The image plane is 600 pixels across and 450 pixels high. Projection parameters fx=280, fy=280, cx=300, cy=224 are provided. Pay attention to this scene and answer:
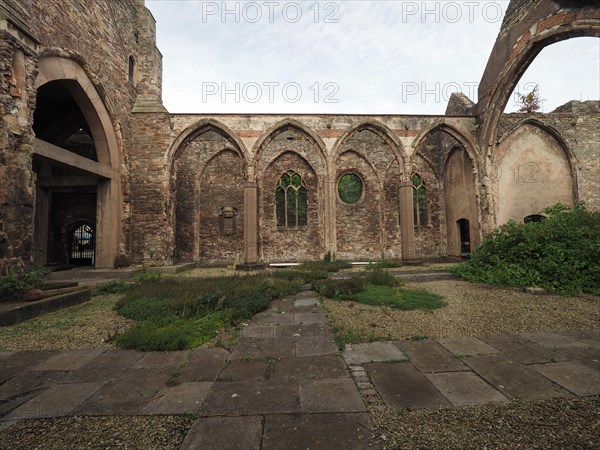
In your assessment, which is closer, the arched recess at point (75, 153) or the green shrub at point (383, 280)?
the green shrub at point (383, 280)

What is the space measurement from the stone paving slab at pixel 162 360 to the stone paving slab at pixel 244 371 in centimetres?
58

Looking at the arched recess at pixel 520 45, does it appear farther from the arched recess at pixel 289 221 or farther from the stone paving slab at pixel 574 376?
the stone paving slab at pixel 574 376

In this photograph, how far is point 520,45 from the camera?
1042cm

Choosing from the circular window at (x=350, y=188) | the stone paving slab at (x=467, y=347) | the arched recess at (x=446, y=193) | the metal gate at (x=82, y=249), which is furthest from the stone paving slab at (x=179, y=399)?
the metal gate at (x=82, y=249)

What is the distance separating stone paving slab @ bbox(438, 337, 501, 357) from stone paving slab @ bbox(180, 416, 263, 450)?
92.2 inches

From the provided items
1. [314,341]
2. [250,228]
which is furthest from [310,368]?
[250,228]

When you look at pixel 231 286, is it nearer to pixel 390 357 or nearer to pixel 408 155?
pixel 390 357

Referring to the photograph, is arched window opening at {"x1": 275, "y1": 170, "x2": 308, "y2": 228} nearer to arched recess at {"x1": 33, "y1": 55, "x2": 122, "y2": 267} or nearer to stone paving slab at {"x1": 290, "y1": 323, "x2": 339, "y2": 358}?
arched recess at {"x1": 33, "y1": 55, "x2": 122, "y2": 267}

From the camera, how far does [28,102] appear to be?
250 inches

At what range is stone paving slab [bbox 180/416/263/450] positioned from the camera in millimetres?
1732

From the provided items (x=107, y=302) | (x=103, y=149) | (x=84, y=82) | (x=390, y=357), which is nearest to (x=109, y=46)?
(x=84, y=82)

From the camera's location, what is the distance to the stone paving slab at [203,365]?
8.65 ft

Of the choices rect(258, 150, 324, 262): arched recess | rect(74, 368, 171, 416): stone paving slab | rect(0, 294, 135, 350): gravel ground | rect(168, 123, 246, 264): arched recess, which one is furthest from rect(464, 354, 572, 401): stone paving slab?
rect(168, 123, 246, 264): arched recess

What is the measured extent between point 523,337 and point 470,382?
5.67 ft
